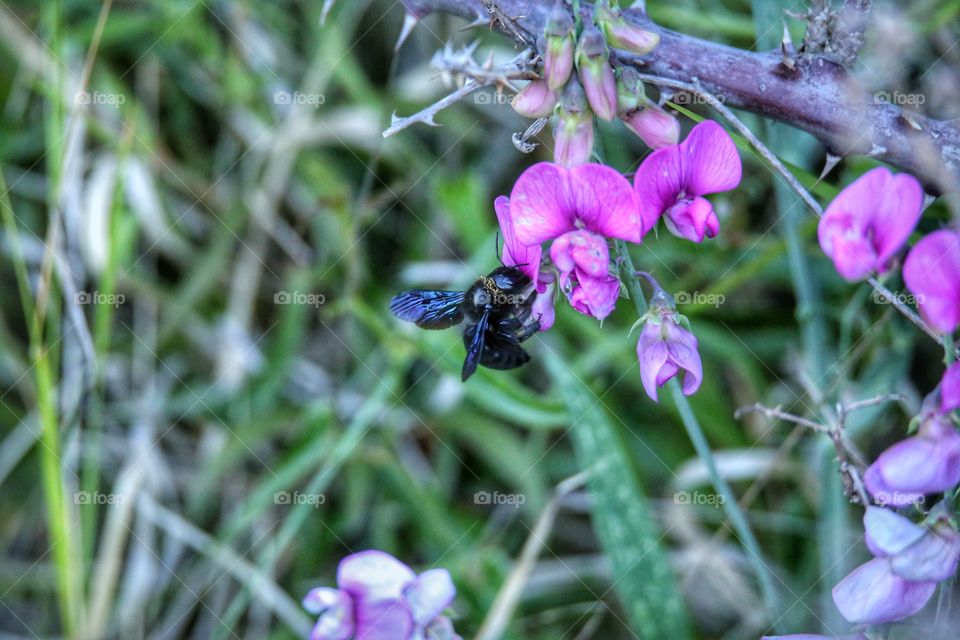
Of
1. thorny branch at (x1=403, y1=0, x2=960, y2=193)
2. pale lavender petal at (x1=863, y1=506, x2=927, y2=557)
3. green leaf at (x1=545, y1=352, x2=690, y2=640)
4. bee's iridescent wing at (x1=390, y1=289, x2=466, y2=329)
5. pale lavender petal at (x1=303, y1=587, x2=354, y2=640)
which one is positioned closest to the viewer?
pale lavender petal at (x1=863, y1=506, x2=927, y2=557)

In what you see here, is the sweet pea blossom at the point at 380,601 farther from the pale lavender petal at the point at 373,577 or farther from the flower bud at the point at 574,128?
the flower bud at the point at 574,128

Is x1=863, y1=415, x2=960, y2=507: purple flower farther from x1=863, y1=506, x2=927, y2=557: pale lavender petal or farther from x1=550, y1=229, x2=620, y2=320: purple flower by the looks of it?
x1=550, y1=229, x2=620, y2=320: purple flower

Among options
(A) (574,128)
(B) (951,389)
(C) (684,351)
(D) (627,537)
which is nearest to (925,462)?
(B) (951,389)

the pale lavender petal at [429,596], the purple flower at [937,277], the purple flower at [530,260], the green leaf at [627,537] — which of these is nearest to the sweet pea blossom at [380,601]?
the pale lavender petal at [429,596]

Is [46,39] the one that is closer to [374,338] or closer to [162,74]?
[162,74]

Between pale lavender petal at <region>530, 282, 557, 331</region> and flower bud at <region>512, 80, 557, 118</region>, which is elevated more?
flower bud at <region>512, 80, 557, 118</region>

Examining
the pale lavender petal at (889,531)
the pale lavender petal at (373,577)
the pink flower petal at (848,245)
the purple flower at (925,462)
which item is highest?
the pink flower petal at (848,245)

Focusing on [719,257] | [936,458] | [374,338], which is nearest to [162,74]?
[374,338]

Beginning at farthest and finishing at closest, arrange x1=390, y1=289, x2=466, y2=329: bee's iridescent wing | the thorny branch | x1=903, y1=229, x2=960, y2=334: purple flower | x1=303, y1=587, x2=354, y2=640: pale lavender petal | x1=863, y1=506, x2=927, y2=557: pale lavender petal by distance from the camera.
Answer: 1. x1=390, y1=289, x2=466, y2=329: bee's iridescent wing
2. x1=303, y1=587, x2=354, y2=640: pale lavender petal
3. the thorny branch
4. x1=863, y1=506, x2=927, y2=557: pale lavender petal
5. x1=903, y1=229, x2=960, y2=334: purple flower

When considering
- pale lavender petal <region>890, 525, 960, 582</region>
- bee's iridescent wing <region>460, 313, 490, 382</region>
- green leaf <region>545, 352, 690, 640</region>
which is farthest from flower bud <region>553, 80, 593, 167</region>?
green leaf <region>545, 352, 690, 640</region>
